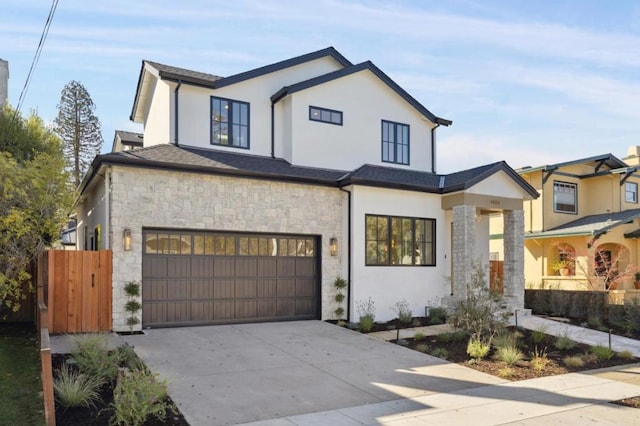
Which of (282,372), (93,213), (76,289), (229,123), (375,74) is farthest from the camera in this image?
(375,74)

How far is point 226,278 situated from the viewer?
41.2ft

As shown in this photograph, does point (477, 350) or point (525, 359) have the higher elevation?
point (477, 350)

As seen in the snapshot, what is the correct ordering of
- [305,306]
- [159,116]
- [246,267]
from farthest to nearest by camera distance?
[159,116]
[305,306]
[246,267]

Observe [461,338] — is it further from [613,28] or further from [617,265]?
[617,265]

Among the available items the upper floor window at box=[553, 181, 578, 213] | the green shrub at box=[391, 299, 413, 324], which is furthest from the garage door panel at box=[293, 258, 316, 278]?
the upper floor window at box=[553, 181, 578, 213]

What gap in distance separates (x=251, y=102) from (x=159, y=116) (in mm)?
2912

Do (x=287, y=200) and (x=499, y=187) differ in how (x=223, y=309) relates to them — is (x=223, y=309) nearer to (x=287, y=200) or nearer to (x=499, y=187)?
(x=287, y=200)

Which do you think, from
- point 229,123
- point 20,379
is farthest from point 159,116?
point 20,379

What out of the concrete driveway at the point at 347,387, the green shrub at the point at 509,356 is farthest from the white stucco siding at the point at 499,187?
the concrete driveway at the point at 347,387

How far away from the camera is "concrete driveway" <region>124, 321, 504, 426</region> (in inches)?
266

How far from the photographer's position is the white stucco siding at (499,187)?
597 inches

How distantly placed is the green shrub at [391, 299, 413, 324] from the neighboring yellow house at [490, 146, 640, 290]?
9.04m

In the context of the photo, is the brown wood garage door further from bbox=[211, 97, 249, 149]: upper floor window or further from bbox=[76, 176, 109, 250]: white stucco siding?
bbox=[211, 97, 249, 149]: upper floor window

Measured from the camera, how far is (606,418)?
260 inches
